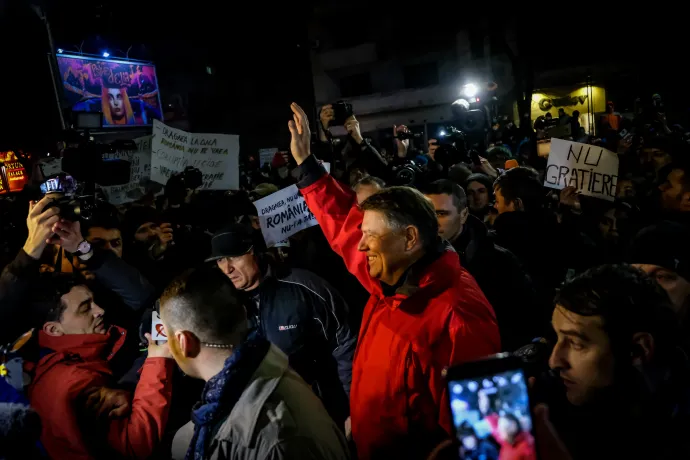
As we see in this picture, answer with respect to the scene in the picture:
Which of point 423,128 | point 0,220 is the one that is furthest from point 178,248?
point 423,128

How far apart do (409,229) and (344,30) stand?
31516mm

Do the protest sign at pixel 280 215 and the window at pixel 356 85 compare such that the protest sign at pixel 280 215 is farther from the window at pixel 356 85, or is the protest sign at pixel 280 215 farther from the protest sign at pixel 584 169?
the window at pixel 356 85

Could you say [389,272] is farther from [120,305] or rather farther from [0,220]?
[0,220]

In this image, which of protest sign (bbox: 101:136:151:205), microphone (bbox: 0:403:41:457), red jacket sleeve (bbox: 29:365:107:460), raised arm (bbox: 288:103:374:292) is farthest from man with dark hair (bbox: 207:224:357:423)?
protest sign (bbox: 101:136:151:205)

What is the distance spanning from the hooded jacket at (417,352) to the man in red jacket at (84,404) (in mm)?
970

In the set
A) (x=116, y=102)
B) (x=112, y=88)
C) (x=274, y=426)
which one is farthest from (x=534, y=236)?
(x=116, y=102)

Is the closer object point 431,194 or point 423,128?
point 431,194

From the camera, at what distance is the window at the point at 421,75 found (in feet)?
98.3

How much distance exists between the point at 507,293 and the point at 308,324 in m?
1.26

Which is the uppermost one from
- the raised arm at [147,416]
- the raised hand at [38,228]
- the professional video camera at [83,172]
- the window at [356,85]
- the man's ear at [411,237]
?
the window at [356,85]

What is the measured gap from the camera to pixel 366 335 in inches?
98.1

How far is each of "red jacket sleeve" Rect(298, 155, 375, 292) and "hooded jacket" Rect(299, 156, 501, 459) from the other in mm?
551

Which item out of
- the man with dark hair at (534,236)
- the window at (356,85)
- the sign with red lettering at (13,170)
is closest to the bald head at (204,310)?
the man with dark hair at (534,236)

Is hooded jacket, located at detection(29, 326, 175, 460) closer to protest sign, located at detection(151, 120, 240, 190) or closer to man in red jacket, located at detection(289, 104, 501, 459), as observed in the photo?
man in red jacket, located at detection(289, 104, 501, 459)
